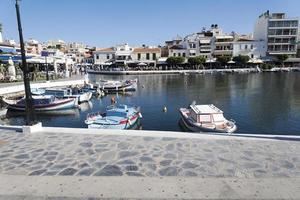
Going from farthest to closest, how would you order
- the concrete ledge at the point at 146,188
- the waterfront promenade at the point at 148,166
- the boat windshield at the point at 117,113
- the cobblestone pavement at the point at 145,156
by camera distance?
the boat windshield at the point at 117,113 → the cobblestone pavement at the point at 145,156 → the waterfront promenade at the point at 148,166 → the concrete ledge at the point at 146,188

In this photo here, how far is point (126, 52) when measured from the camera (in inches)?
3804

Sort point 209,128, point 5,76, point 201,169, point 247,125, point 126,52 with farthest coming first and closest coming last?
point 126,52
point 5,76
point 247,125
point 209,128
point 201,169

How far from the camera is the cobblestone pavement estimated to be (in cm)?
568

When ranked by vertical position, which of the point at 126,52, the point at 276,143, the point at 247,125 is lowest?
the point at 247,125

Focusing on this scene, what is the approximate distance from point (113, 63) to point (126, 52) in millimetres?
7002

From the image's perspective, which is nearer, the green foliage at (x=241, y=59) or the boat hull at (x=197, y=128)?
the boat hull at (x=197, y=128)

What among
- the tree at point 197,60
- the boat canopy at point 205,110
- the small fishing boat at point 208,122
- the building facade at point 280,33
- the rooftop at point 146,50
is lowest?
the small fishing boat at point 208,122

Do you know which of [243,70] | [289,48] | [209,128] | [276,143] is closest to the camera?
[276,143]

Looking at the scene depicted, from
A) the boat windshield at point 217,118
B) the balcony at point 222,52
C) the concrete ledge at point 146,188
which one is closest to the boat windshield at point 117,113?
the boat windshield at point 217,118

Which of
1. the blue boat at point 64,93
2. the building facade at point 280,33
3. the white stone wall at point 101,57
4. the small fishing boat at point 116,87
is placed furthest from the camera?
the white stone wall at point 101,57

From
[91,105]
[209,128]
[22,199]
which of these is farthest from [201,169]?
[91,105]

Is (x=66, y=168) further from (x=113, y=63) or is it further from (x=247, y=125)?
(x=113, y=63)

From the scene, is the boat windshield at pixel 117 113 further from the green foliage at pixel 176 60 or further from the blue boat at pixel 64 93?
the green foliage at pixel 176 60

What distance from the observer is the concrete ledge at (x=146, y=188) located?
4652mm
